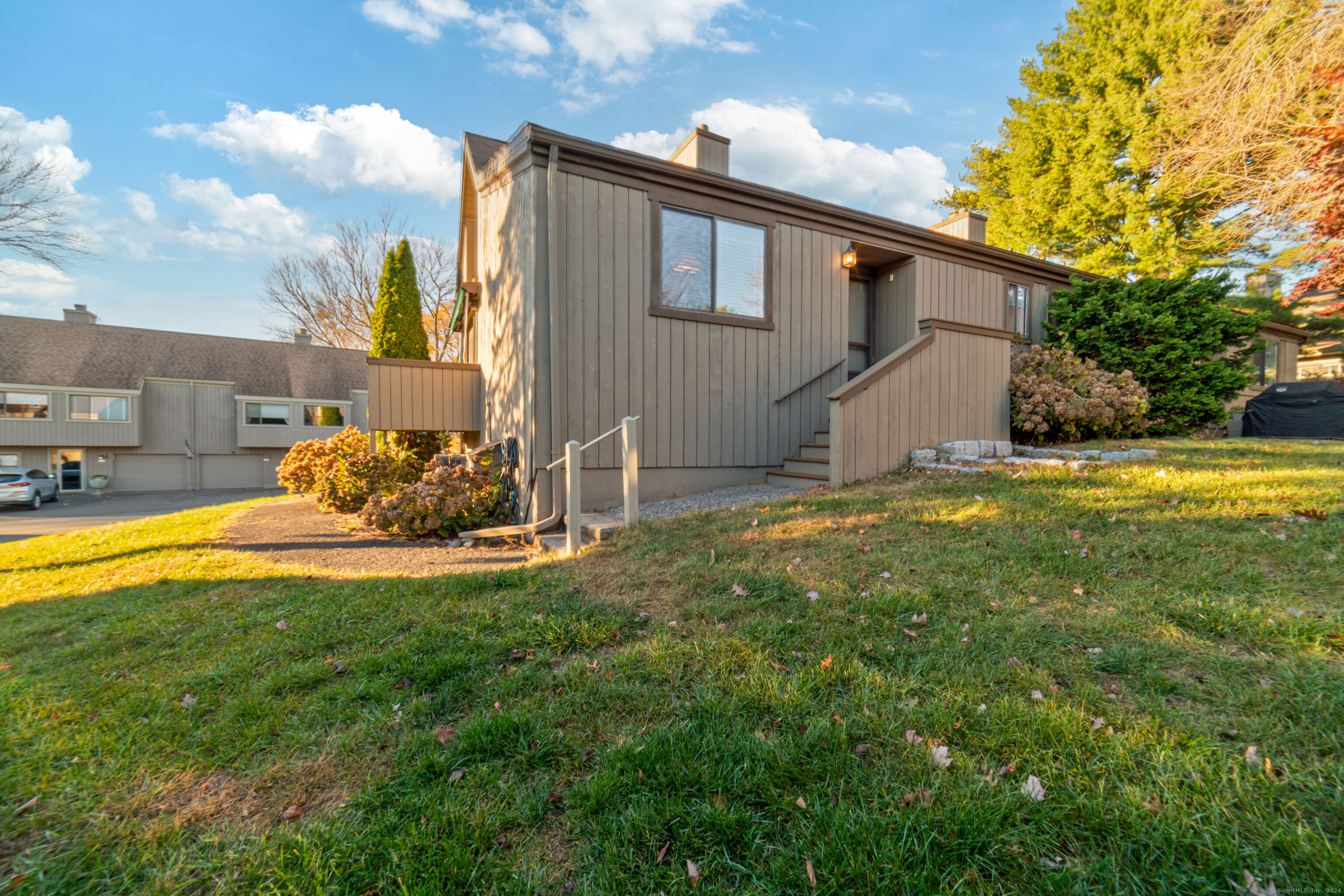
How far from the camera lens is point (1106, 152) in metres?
14.5

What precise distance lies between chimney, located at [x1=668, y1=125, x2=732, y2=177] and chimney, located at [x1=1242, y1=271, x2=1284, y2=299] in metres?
16.5

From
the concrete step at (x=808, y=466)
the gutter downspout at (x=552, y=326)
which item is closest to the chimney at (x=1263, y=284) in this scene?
the concrete step at (x=808, y=466)

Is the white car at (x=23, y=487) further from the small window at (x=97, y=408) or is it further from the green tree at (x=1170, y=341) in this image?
the green tree at (x=1170, y=341)

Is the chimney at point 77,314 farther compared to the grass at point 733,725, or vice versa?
the chimney at point 77,314

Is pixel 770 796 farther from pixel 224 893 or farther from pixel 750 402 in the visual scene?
pixel 750 402

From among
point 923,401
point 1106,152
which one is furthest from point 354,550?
point 1106,152

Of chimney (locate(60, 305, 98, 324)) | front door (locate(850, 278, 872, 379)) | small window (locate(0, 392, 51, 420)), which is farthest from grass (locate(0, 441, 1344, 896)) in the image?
chimney (locate(60, 305, 98, 324))

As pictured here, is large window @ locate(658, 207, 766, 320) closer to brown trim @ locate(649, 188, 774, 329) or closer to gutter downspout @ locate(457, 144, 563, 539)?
brown trim @ locate(649, 188, 774, 329)

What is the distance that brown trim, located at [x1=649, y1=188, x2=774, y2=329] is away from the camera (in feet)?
22.2

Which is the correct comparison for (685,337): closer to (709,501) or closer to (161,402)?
(709,501)

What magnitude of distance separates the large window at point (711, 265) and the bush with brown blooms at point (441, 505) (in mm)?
3300

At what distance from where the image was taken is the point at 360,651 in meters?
2.98

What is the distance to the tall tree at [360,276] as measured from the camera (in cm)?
2200


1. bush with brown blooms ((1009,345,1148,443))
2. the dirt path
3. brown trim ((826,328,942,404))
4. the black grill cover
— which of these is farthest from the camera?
the black grill cover
